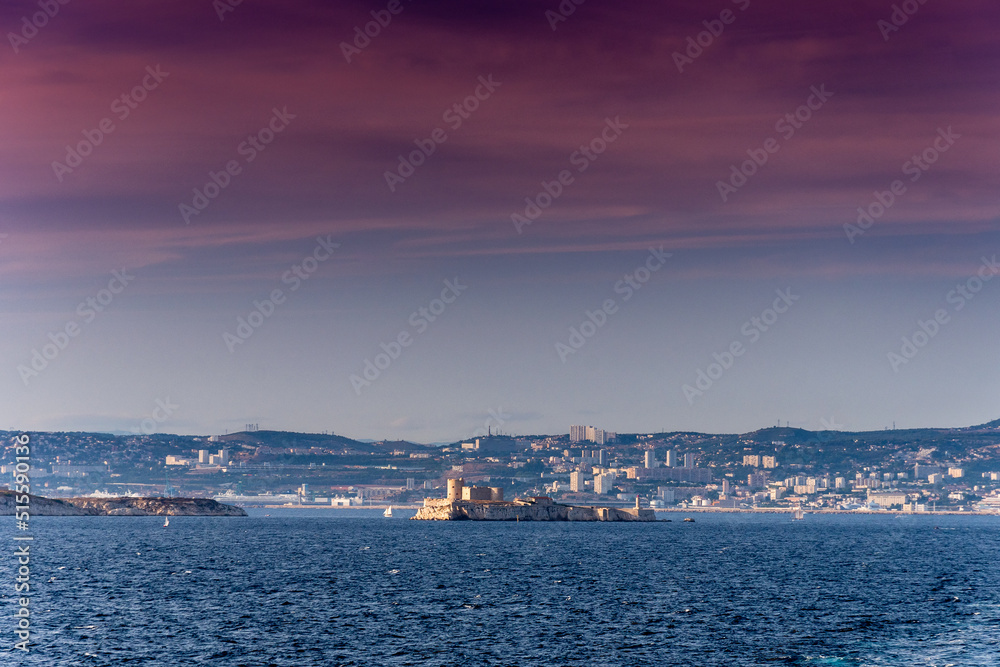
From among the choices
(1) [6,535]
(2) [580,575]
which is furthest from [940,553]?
(1) [6,535]

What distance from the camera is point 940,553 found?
168m

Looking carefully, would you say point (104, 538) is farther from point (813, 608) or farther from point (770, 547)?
point (813, 608)

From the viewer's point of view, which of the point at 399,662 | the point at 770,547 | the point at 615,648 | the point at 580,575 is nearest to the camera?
the point at 399,662

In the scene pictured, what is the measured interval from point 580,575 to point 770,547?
73.2 meters

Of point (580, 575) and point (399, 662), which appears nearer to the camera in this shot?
point (399, 662)

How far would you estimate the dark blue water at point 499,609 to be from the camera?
66.4 meters

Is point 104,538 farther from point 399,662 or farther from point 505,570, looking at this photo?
point 399,662

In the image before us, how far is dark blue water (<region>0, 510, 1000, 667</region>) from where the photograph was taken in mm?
66375

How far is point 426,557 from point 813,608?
64.2 meters

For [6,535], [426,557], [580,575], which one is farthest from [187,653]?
[6,535]

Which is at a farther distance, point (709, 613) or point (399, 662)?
point (709, 613)

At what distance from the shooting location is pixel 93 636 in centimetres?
7050

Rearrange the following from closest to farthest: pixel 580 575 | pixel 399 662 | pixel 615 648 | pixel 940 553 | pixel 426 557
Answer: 1. pixel 399 662
2. pixel 615 648
3. pixel 580 575
4. pixel 426 557
5. pixel 940 553

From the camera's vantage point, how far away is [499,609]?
87125 mm
